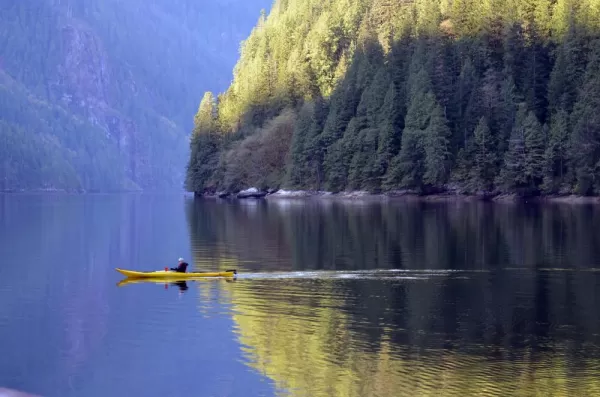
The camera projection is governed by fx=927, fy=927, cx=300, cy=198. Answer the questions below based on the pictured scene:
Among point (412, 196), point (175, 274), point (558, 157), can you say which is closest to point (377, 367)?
point (175, 274)

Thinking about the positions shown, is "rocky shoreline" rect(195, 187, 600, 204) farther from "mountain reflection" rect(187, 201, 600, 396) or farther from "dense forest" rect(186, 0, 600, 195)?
"mountain reflection" rect(187, 201, 600, 396)

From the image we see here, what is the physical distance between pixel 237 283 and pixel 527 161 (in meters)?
86.3

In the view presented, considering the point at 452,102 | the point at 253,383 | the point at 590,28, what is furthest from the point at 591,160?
the point at 253,383

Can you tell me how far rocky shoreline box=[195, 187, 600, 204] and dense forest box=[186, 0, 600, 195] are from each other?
3.43ft

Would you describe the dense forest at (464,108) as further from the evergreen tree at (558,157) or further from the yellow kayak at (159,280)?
the yellow kayak at (159,280)

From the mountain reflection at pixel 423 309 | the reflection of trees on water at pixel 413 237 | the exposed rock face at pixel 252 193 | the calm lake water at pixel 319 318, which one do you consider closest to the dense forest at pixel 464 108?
the exposed rock face at pixel 252 193

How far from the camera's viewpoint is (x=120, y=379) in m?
34.0

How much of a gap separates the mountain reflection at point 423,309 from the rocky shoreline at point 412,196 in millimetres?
44001

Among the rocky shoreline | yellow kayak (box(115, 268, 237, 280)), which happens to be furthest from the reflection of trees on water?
the rocky shoreline

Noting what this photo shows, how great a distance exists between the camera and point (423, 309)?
44.9 metres

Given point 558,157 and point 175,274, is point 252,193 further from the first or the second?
point 175,274

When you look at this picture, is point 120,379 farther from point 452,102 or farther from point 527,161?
point 452,102

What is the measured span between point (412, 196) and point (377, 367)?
118603 mm

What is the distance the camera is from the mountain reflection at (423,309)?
32.6 m
